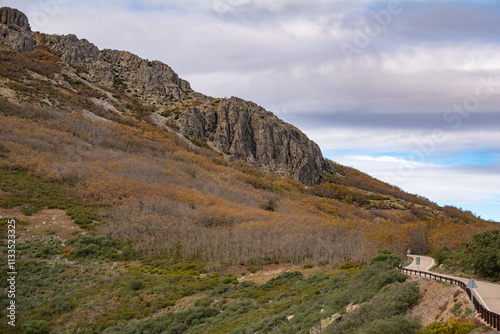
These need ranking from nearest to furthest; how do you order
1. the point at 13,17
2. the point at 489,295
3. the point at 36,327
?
the point at 489,295
the point at 36,327
the point at 13,17

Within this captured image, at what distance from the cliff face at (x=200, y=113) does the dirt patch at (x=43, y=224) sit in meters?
85.9

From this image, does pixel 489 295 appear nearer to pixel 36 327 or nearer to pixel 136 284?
pixel 136 284

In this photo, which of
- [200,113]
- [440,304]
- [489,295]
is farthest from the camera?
[200,113]

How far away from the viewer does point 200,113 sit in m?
A: 148

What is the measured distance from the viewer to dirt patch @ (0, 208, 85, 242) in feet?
146

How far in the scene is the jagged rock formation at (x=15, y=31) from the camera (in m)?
137

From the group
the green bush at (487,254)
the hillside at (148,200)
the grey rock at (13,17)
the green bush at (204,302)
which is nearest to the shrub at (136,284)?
the hillside at (148,200)

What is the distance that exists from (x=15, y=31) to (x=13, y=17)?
18.8 m

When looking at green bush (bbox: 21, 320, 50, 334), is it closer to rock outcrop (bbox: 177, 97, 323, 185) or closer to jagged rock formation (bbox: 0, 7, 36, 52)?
rock outcrop (bbox: 177, 97, 323, 185)

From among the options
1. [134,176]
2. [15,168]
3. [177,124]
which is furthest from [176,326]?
[177,124]

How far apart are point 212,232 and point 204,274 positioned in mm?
17710

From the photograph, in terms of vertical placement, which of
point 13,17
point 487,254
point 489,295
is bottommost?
point 489,295

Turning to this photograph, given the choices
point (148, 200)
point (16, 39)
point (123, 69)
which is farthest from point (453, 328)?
point (123, 69)

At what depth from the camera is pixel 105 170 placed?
7331 cm
